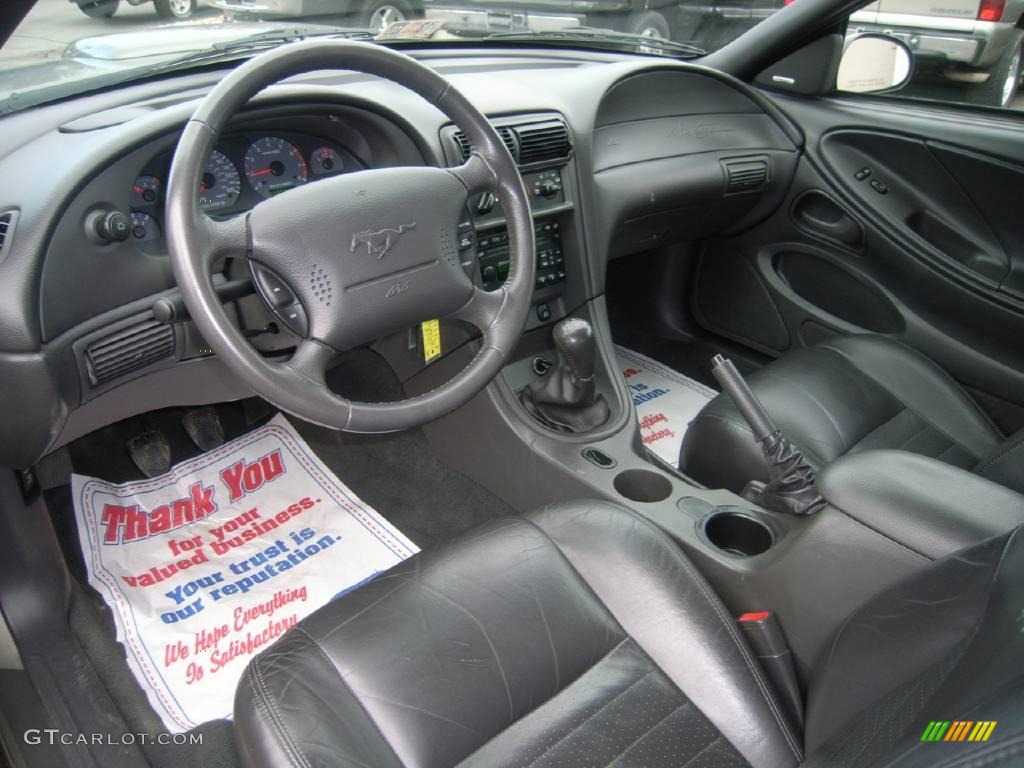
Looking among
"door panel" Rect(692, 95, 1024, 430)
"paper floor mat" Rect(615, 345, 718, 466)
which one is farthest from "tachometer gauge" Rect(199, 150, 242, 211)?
"door panel" Rect(692, 95, 1024, 430)

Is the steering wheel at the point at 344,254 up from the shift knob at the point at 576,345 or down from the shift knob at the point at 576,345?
up

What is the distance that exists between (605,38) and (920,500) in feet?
5.44

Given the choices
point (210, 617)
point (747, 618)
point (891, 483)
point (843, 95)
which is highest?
point (843, 95)

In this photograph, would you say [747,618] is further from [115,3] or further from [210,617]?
[115,3]

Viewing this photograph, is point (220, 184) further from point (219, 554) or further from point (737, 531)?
point (737, 531)

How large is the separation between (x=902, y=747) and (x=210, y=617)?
1.45m

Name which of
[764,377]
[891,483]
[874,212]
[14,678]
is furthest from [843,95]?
[14,678]

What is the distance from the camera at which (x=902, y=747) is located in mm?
528

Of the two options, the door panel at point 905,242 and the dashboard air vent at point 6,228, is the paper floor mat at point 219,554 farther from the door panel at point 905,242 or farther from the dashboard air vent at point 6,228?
the door panel at point 905,242

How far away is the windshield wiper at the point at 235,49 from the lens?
1492mm

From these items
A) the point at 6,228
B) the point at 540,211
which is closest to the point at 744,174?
the point at 540,211

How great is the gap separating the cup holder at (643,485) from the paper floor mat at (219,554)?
549 millimetres

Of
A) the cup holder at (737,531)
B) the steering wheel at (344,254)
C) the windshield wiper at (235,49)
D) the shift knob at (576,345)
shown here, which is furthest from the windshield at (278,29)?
the cup holder at (737,531)

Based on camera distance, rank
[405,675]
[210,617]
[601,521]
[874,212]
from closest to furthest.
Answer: [405,675] → [601,521] → [210,617] → [874,212]
